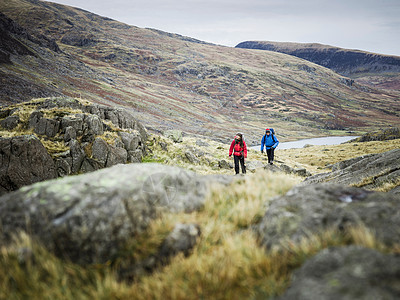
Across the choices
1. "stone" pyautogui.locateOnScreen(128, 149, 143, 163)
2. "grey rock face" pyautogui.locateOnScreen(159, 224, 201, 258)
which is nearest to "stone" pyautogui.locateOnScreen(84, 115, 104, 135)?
"stone" pyautogui.locateOnScreen(128, 149, 143, 163)

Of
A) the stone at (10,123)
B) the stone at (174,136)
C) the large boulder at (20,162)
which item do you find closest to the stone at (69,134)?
the large boulder at (20,162)

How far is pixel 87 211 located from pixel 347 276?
3.27 metres

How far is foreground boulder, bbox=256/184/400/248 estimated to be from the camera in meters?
2.92

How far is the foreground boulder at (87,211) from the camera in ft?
9.54

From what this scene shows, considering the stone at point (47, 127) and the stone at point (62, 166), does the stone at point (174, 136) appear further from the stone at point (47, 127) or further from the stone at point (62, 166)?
the stone at point (62, 166)

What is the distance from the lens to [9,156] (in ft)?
37.1

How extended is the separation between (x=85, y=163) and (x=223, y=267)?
15.6m

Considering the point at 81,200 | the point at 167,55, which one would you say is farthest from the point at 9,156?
the point at 167,55

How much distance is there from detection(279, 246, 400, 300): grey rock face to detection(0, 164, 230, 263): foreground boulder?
181 cm

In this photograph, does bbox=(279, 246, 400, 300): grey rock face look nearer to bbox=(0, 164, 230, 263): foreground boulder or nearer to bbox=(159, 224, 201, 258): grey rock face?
bbox=(159, 224, 201, 258): grey rock face

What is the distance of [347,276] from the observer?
6.93 ft

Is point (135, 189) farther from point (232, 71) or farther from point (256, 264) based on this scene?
point (232, 71)

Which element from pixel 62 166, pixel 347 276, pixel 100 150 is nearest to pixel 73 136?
pixel 100 150

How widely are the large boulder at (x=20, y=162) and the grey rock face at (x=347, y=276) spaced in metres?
14.0
